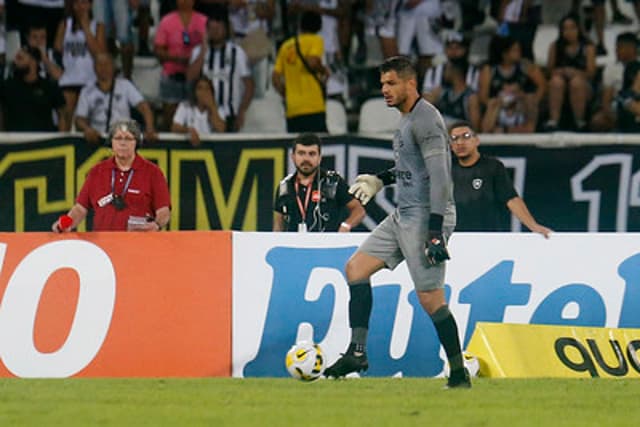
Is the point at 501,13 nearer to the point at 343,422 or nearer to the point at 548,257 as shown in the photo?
the point at 548,257

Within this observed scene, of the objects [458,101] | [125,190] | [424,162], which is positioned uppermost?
[424,162]

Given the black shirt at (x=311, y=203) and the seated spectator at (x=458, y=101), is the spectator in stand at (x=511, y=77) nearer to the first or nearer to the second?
the seated spectator at (x=458, y=101)

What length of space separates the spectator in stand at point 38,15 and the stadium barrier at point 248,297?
534 cm

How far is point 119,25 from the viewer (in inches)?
680

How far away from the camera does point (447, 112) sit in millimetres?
16828

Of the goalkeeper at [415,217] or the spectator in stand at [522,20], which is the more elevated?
the spectator in stand at [522,20]

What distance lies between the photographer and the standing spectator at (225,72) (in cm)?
1655

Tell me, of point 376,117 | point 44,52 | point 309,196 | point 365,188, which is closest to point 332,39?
point 376,117

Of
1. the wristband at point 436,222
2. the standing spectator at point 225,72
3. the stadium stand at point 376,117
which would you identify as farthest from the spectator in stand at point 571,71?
the wristband at point 436,222

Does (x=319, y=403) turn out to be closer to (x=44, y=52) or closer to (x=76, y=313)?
(x=76, y=313)

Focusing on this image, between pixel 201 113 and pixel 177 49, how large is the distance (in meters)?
0.89

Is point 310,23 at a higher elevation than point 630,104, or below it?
higher

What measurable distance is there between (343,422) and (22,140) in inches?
322

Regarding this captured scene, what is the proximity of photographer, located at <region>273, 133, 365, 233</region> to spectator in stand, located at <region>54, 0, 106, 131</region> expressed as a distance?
4.33 m
